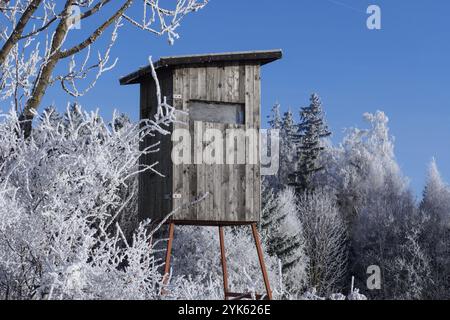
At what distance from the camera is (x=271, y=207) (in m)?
26.9

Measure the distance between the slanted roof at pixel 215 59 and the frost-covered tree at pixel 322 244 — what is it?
17454mm

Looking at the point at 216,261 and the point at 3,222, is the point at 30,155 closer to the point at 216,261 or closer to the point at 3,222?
the point at 3,222

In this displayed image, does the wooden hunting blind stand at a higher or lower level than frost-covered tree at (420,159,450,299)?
higher

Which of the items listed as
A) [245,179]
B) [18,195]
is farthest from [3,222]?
[245,179]

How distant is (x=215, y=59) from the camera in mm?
11562

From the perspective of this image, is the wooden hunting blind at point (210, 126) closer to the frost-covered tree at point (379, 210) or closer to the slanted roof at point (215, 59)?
the slanted roof at point (215, 59)

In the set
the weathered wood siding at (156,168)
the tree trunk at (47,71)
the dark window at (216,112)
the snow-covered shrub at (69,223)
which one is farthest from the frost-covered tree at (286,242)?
the snow-covered shrub at (69,223)

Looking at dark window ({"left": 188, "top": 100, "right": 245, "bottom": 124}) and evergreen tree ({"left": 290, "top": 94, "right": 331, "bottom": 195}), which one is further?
evergreen tree ({"left": 290, "top": 94, "right": 331, "bottom": 195})

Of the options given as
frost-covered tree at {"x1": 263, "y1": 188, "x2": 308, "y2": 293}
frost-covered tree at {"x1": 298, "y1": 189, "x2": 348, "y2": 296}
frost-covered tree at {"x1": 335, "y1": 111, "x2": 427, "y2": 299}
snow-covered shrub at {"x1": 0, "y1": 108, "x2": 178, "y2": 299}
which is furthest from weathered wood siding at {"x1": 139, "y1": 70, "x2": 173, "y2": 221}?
frost-covered tree at {"x1": 335, "y1": 111, "x2": 427, "y2": 299}

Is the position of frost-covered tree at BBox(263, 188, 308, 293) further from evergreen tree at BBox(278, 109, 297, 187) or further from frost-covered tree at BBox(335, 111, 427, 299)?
evergreen tree at BBox(278, 109, 297, 187)

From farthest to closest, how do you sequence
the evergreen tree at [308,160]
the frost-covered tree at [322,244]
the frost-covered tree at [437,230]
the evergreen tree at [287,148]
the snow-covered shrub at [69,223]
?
1. the evergreen tree at [287,148]
2. the evergreen tree at [308,160]
3. the frost-covered tree at [437,230]
4. the frost-covered tree at [322,244]
5. the snow-covered shrub at [69,223]

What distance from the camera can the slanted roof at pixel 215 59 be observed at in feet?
37.0

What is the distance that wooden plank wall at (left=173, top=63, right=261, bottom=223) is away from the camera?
11148 millimetres
